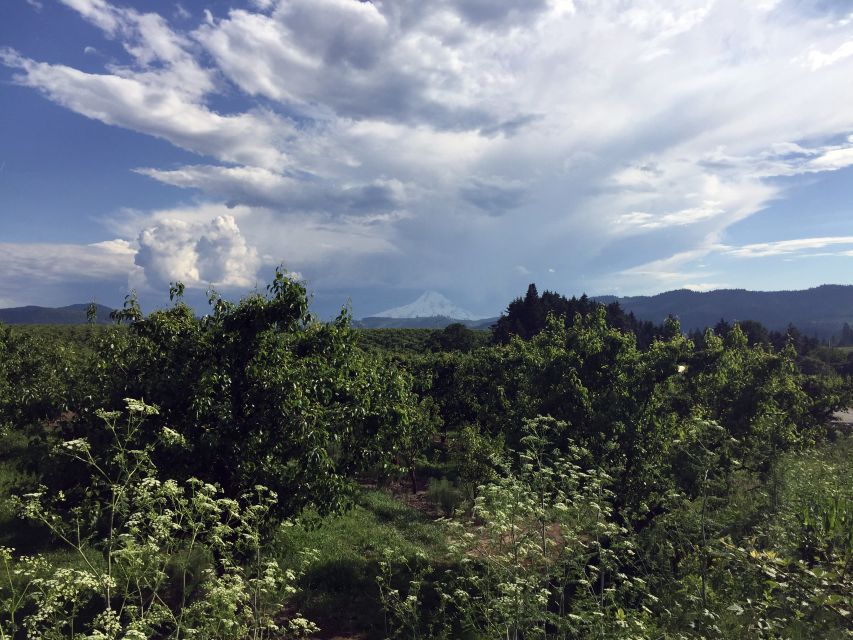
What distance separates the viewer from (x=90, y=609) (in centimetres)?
1164

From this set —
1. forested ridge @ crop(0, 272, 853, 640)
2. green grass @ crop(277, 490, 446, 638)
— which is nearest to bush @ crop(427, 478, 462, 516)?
green grass @ crop(277, 490, 446, 638)

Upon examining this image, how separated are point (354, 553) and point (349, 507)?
6.31 meters

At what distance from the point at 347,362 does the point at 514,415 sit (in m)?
7.38

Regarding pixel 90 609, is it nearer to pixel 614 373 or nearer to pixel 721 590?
pixel 721 590

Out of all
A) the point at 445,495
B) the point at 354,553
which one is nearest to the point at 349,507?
the point at 354,553

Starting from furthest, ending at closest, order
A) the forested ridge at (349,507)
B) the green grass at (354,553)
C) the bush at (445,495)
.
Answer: the bush at (445,495) < the green grass at (354,553) < the forested ridge at (349,507)

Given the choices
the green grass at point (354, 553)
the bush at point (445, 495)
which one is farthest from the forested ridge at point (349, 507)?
the bush at point (445, 495)

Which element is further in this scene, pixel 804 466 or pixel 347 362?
pixel 804 466

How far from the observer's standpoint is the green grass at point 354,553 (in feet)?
41.5

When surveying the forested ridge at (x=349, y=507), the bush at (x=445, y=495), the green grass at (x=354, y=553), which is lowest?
the bush at (x=445, y=495)

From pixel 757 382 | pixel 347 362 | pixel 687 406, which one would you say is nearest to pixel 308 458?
pixel 347 362

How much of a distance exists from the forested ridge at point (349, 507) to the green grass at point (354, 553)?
0.10m

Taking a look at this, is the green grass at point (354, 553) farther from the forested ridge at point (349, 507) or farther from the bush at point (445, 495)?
the bush at point (445, 495)

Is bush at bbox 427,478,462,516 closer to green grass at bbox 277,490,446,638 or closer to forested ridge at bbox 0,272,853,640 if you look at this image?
green grass at bbox 277,490,446,638
